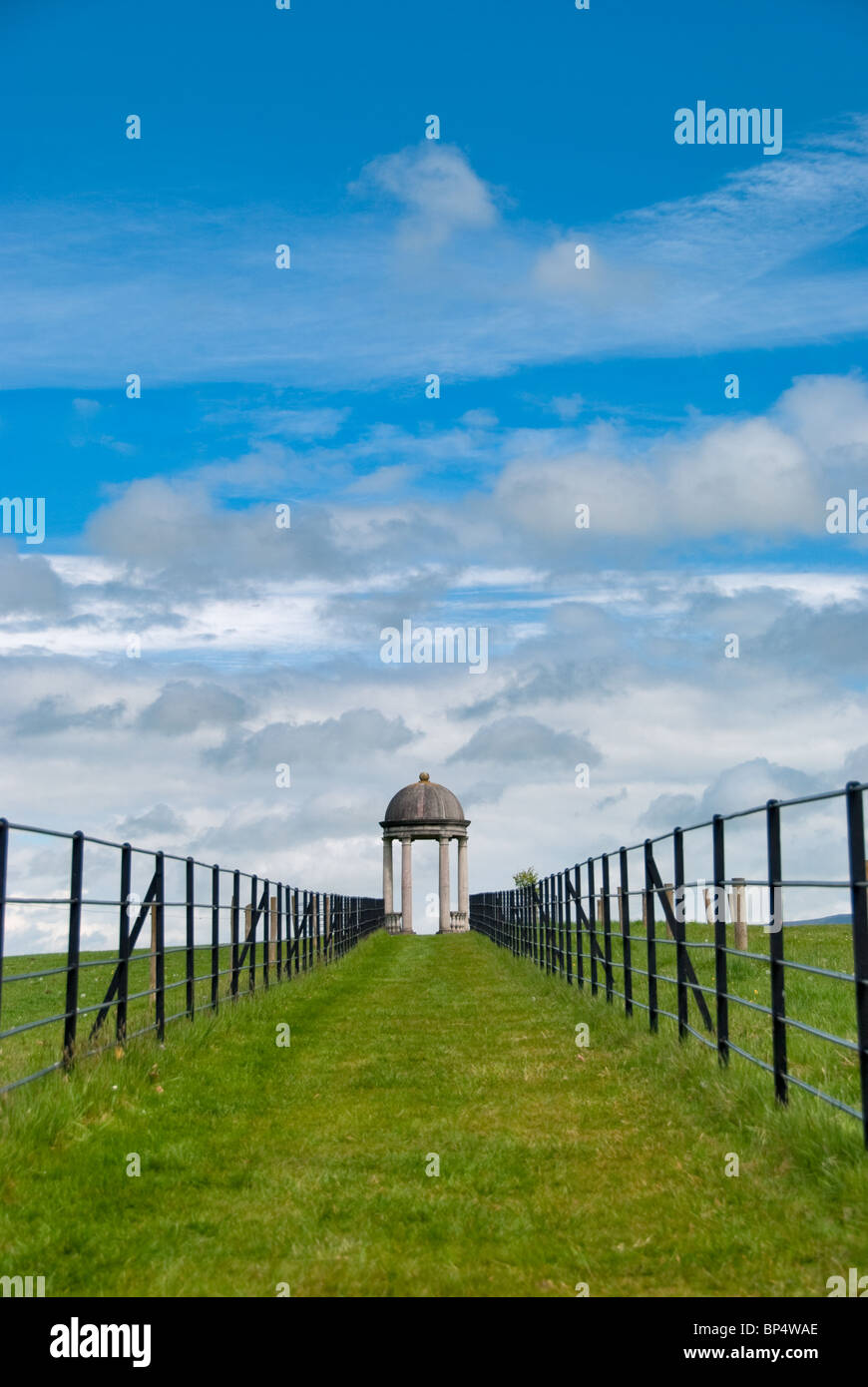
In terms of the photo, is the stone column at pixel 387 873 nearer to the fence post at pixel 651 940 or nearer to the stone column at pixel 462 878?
the stone column at pixel 462 878

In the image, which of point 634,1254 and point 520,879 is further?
point 520,879

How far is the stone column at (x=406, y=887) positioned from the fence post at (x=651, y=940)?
40.8 m

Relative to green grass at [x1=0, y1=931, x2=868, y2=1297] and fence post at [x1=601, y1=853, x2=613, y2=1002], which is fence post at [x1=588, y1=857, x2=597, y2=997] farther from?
green grass at [x1=0, y1=931, x2=868, y2=1297]

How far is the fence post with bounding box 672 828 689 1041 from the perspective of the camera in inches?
483

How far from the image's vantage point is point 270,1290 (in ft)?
19.1

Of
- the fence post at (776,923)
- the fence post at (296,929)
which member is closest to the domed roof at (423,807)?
the fence post at (296,929)

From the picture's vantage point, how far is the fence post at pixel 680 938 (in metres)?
12.3

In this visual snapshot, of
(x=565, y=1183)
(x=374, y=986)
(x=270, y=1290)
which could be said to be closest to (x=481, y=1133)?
(x=565, y=1183)

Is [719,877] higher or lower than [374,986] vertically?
higher

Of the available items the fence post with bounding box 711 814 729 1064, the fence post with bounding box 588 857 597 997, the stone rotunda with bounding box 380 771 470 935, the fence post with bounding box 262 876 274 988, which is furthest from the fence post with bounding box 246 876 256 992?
the stone rotunda with bounding box 380 771 470 935

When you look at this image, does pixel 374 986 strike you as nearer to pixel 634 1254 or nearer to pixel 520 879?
pixel 634 1254
